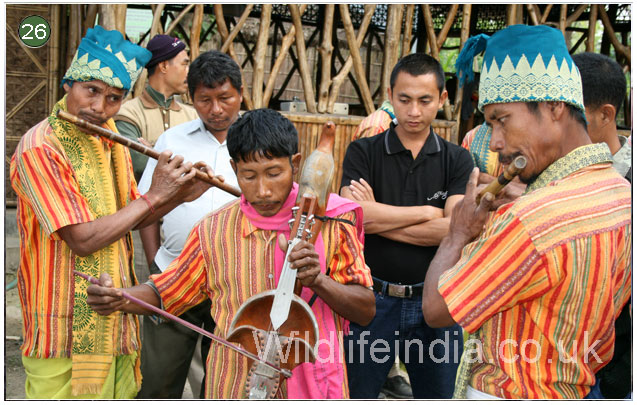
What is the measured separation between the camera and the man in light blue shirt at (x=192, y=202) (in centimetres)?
318

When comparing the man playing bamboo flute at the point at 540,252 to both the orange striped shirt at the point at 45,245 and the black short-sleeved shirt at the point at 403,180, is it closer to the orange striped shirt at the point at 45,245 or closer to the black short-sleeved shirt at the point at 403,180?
the black short-sleeved shirt at the point at 403,180

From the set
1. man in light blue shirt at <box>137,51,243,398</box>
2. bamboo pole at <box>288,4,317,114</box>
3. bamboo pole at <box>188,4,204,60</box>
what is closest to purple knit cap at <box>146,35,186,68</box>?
man in light blue shirt at <box>137,51,243,398</box>

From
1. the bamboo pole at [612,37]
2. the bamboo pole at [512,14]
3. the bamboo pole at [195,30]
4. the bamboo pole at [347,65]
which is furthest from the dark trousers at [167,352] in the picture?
the bamboo pole at [612,37]

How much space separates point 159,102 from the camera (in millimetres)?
3861

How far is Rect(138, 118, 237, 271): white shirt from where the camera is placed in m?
3.18

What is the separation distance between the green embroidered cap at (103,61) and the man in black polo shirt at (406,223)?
1.16 m

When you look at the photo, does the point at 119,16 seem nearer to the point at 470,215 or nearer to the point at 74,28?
the point at 74,28

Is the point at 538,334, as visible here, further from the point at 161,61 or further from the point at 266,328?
the point at 161,61

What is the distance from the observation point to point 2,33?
2387mm

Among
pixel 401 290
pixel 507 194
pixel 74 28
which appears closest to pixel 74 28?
pixel 74 28

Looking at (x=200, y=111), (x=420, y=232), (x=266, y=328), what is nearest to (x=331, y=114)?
(x=200, y=111)

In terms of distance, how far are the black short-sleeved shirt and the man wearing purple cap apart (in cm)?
133

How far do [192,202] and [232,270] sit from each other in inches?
44.4

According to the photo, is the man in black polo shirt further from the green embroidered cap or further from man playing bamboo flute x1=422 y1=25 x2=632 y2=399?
the green embroidered cap
